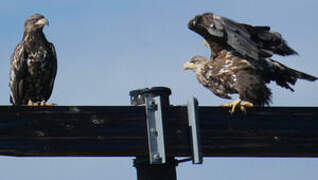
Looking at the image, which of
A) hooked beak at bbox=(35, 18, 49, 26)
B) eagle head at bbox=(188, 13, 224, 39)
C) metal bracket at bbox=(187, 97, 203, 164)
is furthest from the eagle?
metal bracket at bbox=(187, 97, 203, 164)

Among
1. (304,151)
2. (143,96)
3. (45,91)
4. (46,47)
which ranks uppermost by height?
(46,47)

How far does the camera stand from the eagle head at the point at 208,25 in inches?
332

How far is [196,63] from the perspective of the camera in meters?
10.5

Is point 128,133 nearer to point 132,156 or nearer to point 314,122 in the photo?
point 132,156

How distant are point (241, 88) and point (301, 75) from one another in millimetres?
794

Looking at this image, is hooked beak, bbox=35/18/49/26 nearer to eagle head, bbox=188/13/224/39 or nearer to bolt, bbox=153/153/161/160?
eagle head, bbox=188/13/224/39

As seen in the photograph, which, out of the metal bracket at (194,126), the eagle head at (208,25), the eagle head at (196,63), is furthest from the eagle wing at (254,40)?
the metal bracket at (194,126)

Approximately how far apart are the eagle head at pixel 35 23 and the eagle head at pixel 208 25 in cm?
246

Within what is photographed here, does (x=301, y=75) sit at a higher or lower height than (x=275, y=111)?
higher

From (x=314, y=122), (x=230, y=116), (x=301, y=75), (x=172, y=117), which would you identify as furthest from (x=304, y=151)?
(x=301, y=75)

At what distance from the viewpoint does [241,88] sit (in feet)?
28.4

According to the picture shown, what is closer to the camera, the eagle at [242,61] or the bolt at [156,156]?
the bolt at [156,156]

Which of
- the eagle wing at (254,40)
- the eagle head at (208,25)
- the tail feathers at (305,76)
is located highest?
the eagle head at (208,25)

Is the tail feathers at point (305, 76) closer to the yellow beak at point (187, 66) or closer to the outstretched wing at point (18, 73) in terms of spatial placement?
the yellow beak at point (187, 66)
